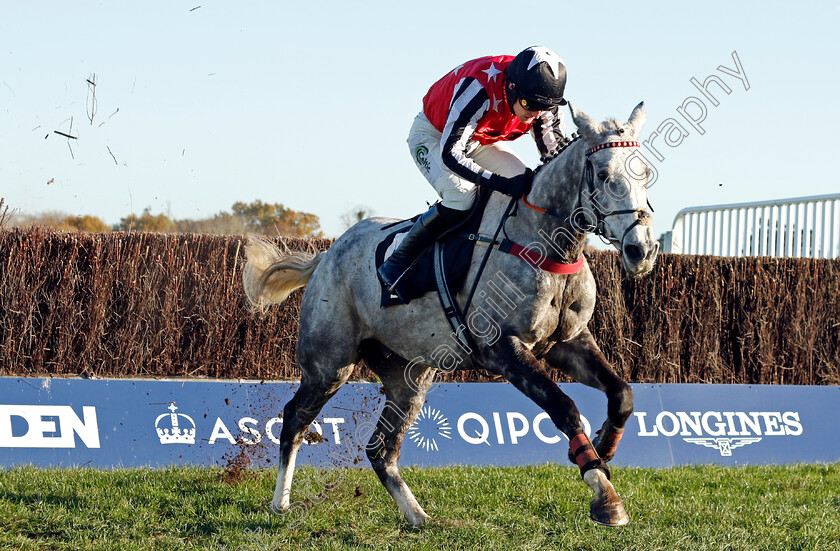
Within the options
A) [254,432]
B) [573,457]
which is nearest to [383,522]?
[573,457]

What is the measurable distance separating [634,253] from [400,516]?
2.40 meters

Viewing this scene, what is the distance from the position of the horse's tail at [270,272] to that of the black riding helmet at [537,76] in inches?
91.7

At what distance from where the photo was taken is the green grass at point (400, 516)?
4.68m

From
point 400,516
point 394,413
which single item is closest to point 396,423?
point 394,413

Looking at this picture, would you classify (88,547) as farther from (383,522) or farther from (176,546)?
(383,522)

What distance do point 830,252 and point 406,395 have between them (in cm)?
769

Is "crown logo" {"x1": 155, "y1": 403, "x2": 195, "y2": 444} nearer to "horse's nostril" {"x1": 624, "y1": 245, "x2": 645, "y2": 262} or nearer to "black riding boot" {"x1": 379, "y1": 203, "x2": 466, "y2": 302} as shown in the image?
"black riding boot" {"x1": 379, "y1": 203, "x2": 466, "y2": 302}

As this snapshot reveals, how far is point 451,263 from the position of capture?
4.66 metres

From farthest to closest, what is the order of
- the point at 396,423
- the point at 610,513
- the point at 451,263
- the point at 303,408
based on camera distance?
the point at 303,408, the point at 396,423, the point at 451,263, the point at 610,513

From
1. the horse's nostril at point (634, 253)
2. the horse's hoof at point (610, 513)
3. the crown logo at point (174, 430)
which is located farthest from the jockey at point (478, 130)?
the crown logo at point (174, 430)

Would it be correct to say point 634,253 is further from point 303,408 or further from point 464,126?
point 303,408

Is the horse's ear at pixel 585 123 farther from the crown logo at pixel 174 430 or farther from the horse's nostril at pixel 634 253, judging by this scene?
the crown logo at pixel 174 430

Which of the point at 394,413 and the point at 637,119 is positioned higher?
the point at 637,119

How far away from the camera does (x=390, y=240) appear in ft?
17.0
